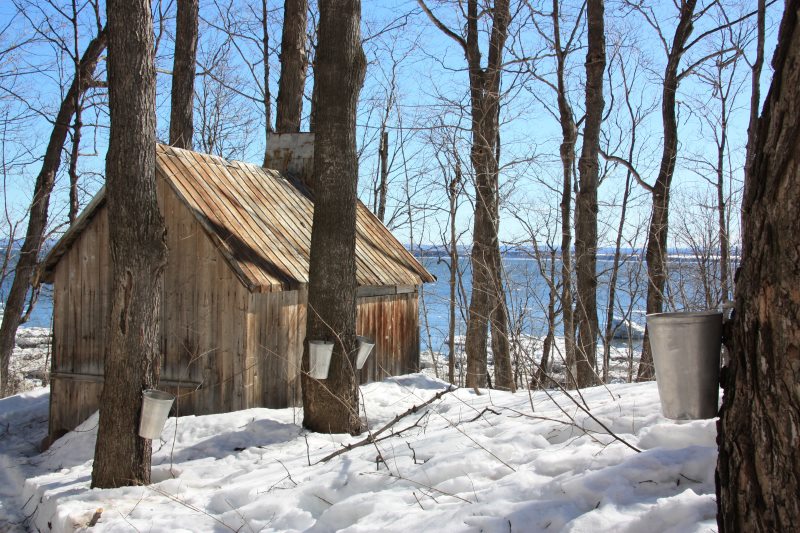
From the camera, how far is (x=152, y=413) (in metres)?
5.88

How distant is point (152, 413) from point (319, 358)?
1.91m

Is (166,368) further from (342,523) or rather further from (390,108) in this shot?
(390,108)

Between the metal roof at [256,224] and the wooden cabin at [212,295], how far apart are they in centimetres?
2

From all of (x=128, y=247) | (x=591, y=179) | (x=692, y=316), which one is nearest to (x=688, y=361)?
(x=692, y=316)

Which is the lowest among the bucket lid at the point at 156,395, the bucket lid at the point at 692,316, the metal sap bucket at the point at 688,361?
the bucket lid at the point at 156,395

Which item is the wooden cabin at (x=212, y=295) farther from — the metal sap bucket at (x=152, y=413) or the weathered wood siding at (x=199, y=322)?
the metal sap bucket at (x=152, y=413)

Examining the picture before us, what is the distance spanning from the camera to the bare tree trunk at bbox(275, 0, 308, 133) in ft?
47.3

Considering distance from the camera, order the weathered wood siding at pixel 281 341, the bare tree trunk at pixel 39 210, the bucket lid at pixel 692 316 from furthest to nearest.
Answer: the bare tree trunk at pixel 39 210 → the weathered wood siding at pixel 281 341 → the bucket lid at pixel 692 316

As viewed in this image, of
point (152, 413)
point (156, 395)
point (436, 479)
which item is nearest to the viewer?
point (436, 479)

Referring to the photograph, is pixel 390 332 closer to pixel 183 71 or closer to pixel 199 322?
pixel 199 322

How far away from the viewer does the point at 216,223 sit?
930cm

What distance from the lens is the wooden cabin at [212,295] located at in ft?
30.0

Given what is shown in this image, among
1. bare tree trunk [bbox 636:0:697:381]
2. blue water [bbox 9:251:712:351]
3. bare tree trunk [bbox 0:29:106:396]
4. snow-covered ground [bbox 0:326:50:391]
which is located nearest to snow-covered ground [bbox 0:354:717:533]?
blue water [bbox 9:251:712:351]

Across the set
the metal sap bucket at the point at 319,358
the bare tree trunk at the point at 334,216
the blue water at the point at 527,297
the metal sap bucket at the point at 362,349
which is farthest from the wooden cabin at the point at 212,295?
the blue water at the point at 527,297
